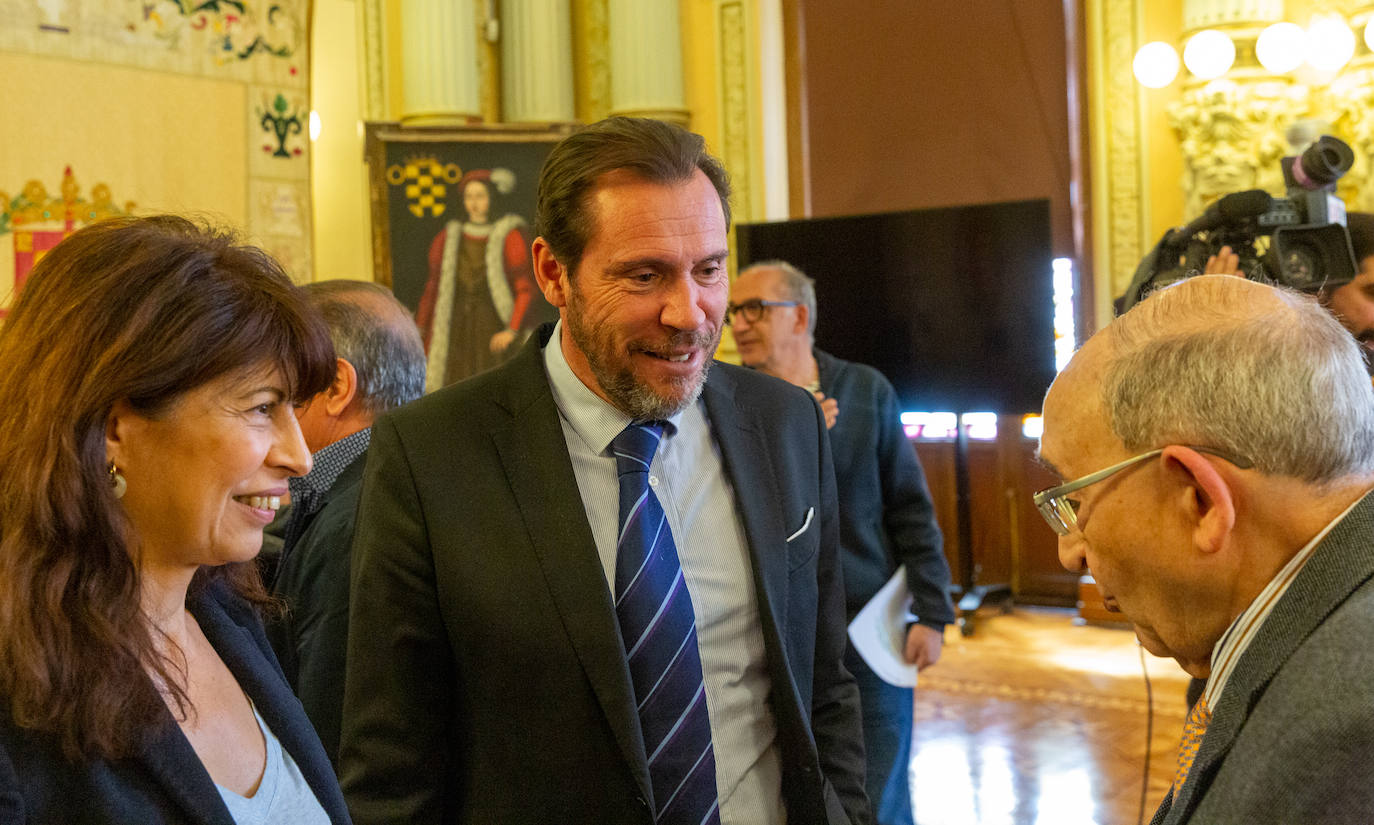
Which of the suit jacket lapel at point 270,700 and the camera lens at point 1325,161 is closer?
the suit jacket lapel at point 270,700

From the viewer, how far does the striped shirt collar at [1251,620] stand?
1143mm

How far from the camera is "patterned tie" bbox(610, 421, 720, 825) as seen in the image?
1695 mm

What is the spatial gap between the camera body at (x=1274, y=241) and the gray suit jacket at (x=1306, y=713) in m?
1.74

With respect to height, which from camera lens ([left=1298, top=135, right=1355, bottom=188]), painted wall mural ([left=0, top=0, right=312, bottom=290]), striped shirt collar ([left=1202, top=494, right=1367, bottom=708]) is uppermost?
painted wall mural ([left=0, top=0, right=312, bottom=290])

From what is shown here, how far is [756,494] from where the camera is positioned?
1.87m

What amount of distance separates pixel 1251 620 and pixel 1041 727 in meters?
4.54

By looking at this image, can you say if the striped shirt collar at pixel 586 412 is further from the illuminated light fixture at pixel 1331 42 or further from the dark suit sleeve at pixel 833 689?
the illuminated light fixture at pixel 1331 42

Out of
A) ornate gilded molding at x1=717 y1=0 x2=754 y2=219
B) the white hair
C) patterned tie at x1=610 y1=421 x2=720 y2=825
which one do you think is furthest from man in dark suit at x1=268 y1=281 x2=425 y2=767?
ornate gilded molding at x1=717 y1=0 x2=754 y2=219

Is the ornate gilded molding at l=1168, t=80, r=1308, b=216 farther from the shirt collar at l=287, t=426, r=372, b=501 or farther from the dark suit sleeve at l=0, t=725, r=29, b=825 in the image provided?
the dark suit sleeve at l=0, t=725, r=29, b=825

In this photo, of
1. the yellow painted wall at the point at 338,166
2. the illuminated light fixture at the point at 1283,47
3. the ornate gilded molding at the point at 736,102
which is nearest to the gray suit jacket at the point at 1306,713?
the illuminated light fixture at the point at 1283,47

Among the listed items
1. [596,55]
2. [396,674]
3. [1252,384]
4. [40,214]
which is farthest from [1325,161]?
[596,55]

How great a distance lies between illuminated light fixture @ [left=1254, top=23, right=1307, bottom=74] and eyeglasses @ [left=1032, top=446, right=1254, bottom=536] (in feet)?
19.4

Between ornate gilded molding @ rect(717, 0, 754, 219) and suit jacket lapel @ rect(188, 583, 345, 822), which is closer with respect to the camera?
suit jacket lapel @ rect(188, 583, 345, 822)

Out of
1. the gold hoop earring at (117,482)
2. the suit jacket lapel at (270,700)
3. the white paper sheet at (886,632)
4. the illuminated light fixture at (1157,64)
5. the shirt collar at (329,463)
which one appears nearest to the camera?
the gold hoop earring at (117,482)
